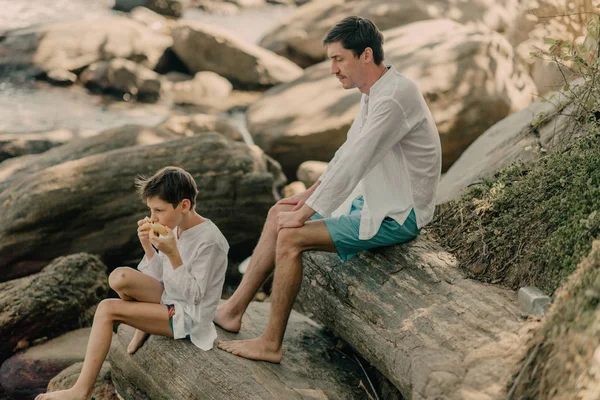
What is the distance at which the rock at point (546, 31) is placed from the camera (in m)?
5.60

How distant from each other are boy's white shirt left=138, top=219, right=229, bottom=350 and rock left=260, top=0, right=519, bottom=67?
8.33 meters

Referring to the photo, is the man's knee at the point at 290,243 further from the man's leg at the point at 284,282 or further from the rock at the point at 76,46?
the rock at the point at 76,46

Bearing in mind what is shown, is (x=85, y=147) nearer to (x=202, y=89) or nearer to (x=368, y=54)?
(x=368, y=54)

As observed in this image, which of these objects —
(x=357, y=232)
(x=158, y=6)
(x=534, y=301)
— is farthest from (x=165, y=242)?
(x=158, y=6)

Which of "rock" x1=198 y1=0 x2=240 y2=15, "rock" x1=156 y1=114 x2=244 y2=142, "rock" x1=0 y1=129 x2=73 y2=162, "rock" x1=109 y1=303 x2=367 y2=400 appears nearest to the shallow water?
"rock" x1=0 y1=129 x2=73 y2=162

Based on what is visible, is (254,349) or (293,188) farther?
(293,188)

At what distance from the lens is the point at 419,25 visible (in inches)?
386

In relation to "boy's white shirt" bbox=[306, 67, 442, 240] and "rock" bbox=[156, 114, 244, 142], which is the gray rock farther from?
"rock" bbox=[156, 114, 244, 142]

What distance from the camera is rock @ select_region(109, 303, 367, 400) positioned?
12.0 feet

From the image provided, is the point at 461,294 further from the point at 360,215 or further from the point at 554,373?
the point at 554,373

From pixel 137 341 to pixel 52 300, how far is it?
147 cm

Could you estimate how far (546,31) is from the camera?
22.1ft

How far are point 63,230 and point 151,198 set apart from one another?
8.63ft

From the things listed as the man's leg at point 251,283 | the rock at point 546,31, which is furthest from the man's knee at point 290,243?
the rock at point 546,31
